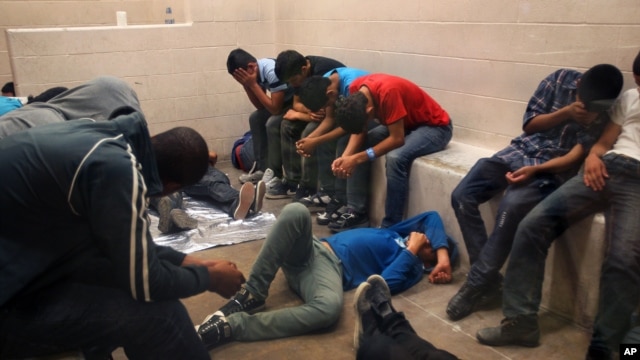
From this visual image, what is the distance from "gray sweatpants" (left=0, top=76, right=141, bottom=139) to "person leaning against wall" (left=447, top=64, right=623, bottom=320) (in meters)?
1.34

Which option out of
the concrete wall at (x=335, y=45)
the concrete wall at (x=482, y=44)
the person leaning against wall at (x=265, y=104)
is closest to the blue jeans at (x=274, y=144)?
the person leaning against wall at (x=265, y=104)

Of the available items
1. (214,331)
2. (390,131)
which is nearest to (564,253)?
(390,131)

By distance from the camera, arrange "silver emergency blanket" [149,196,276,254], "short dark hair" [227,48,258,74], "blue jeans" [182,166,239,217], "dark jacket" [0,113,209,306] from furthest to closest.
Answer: "short dark hair" [227,48,258,74] < "blue jeans" [182,166,239,217] < "silver emergency blanket" [149,196,276,254] < "dark jacket" [0,113,209,306]

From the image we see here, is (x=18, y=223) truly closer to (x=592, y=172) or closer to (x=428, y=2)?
(x=592, y=172)

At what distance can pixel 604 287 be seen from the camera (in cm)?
179

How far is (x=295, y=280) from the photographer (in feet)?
6.98

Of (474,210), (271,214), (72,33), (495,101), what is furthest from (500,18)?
(72,33)

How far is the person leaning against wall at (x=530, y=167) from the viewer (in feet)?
6.40

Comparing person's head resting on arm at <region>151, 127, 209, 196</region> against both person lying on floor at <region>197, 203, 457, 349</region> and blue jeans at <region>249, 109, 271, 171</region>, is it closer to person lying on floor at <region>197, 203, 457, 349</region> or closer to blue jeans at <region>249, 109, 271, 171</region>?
person lying on floor at <region>197, 203, 457, 349</region>

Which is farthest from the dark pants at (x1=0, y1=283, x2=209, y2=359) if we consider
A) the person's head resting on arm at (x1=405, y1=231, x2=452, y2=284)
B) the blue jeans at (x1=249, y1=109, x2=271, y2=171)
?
the blue jeans at (x1=249, y1=109, x2=271, y2=171)

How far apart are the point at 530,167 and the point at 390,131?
0.79 meters

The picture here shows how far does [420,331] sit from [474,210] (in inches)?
22.2

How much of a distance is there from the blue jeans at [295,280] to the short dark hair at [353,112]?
2.30 feet

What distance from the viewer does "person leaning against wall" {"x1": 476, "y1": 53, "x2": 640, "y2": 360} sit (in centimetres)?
169
